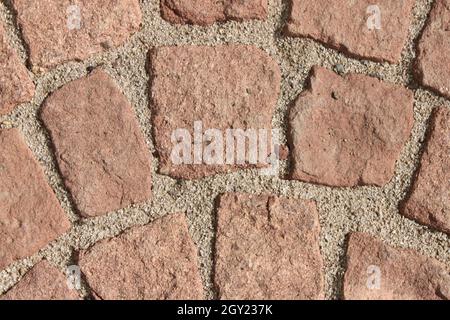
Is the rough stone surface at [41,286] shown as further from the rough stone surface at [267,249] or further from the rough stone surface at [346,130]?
the rough stone surface at [346,130]

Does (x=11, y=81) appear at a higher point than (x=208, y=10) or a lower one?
lower

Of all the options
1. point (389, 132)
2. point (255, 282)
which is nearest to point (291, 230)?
point (255, 282)

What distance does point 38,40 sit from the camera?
1.46 metres

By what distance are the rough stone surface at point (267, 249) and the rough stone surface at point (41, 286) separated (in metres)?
0.28

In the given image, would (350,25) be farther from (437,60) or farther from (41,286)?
(41,286)

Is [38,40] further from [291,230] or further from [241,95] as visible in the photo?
[291,230]

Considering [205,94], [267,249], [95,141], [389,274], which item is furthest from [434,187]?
[95,141]

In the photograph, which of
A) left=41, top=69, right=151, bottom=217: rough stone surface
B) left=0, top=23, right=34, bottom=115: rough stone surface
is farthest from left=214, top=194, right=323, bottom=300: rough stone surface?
left=0, top=23, right=34, bottom=115: rough stone surface

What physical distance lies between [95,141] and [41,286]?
273mm

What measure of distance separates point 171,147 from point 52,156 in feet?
0.70

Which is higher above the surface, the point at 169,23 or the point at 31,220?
the point at 169,23

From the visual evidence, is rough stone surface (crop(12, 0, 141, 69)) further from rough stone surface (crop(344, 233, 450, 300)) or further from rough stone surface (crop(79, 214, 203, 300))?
rough stone surface (crop(344, 233, 450, 300))

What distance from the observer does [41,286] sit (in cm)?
146
